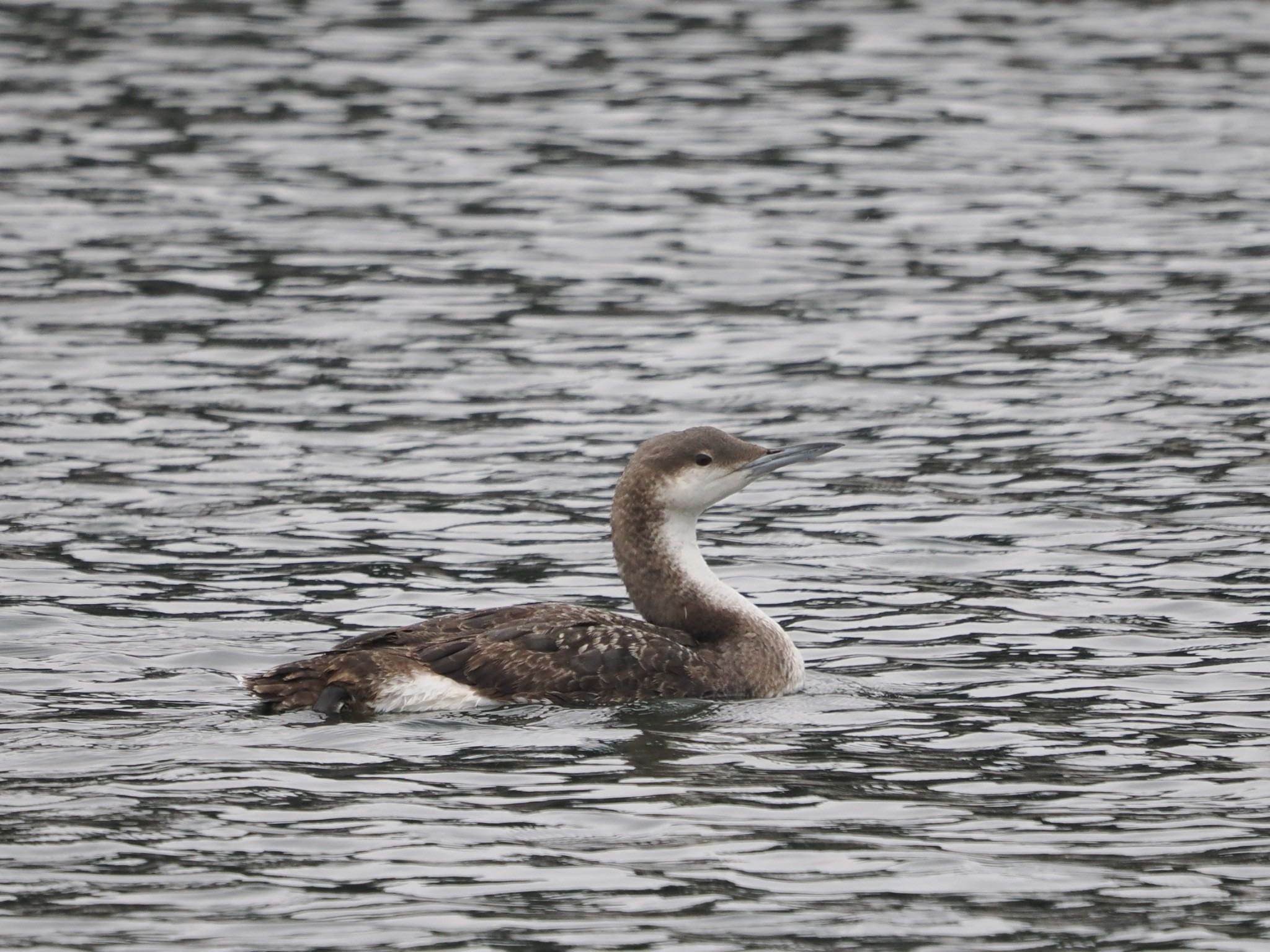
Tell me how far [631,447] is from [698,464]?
12.7 feet

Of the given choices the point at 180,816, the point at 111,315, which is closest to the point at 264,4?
the point at 111,315

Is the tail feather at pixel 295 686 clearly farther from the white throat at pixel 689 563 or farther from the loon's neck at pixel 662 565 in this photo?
the white throat at pixel 689 563

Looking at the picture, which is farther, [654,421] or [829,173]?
[829,173]

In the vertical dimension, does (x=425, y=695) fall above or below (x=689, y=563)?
below

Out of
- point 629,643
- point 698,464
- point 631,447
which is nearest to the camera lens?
point 629,643

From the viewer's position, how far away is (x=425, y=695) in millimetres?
9305

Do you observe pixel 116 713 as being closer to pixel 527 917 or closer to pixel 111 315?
pixel 527 917

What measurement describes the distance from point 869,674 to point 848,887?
286 centimetres

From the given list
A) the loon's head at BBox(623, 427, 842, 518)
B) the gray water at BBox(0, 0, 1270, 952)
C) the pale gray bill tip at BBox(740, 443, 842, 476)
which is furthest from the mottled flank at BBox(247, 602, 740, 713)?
the pale gray bill tip at BBox(740, 443, 842, 476)

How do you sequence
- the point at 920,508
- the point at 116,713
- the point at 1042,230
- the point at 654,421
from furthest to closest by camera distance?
the point at 1042,230 < the point at 654,421 < the point at 920,508 < the point at 116,713

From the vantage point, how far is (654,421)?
1459cm

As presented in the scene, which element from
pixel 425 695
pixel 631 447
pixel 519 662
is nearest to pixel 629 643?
pixel 519 662

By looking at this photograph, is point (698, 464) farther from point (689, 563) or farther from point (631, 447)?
point (631, 447)

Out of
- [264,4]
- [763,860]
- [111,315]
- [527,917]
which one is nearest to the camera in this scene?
[527,917]
